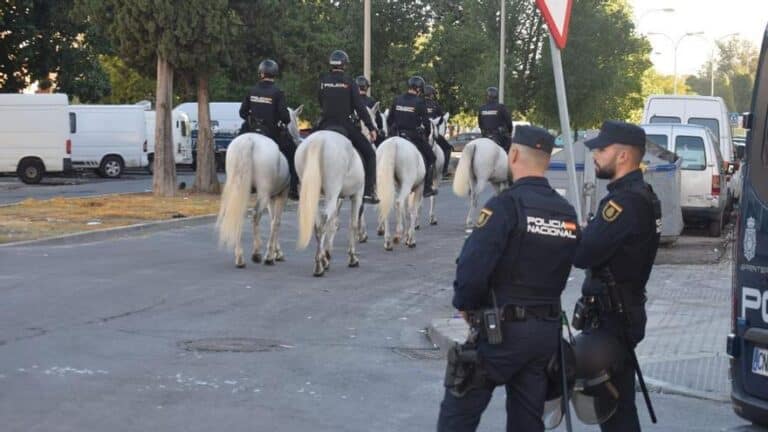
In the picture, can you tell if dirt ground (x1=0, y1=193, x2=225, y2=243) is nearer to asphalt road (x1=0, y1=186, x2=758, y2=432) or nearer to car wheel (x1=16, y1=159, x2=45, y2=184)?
asphalt road (x1=0, y1=186, x2=758, y2=432)

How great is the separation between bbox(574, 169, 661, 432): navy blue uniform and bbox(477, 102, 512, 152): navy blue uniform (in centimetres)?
1495

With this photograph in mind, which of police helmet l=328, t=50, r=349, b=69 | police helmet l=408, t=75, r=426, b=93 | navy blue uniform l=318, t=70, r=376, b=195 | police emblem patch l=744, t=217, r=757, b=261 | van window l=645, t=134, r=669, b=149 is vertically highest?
police helmet l=328, t=50, r=349, b=69

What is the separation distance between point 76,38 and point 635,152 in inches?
1741

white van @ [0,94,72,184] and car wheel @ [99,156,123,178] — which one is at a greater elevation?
white van @ [0,94,72,184]

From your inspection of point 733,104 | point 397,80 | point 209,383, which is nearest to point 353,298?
point 209,383

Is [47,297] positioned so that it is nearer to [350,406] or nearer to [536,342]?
[350,406]

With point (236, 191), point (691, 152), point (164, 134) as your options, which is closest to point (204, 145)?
point (164, 134)

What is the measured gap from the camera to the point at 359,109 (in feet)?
54.5

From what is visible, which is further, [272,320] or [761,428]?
[272,320]

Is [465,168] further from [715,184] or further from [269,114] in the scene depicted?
[269,114]

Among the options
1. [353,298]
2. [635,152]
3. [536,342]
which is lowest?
[353,298]

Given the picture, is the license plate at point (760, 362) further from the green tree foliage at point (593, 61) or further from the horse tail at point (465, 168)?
the green tree foliage at point (593, 61)

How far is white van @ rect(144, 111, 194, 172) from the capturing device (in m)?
47.2

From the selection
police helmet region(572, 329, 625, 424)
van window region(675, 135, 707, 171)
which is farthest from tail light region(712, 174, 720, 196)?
police helmet region(572, 329, 625, 424)
